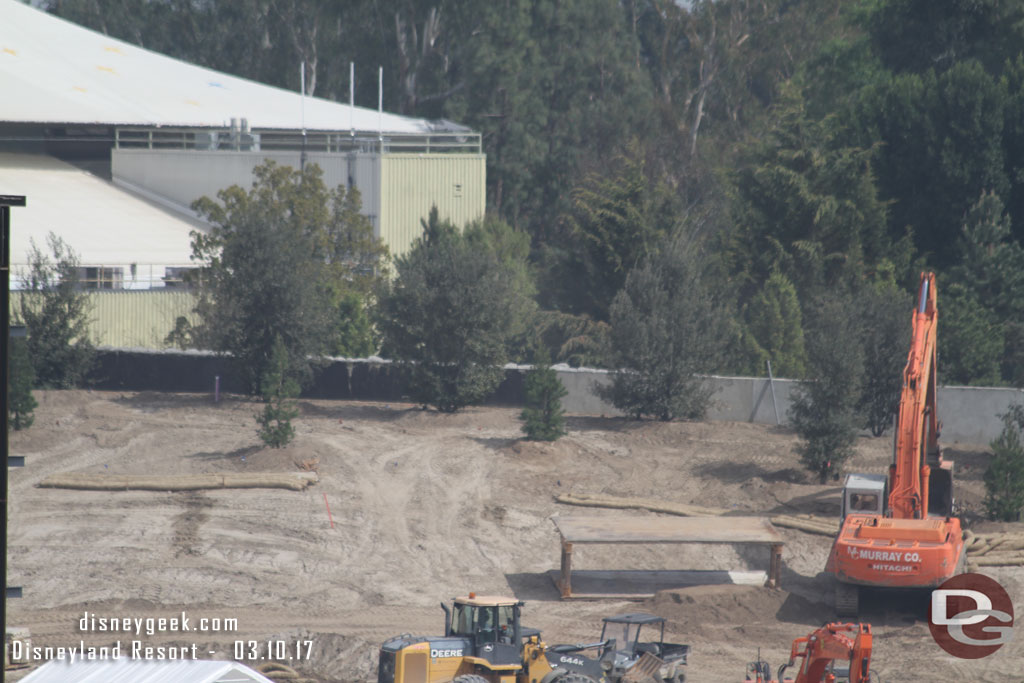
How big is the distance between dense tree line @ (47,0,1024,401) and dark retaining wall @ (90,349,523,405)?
370 centimetres

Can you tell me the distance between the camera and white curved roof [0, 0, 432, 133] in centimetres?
5988

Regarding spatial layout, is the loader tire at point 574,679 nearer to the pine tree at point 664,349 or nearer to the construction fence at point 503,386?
the pine tree at point 664,349

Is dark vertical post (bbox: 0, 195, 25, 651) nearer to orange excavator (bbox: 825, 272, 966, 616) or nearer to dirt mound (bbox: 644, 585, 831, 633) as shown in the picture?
dirt mound (bbox: 644, 585, 831, 633)

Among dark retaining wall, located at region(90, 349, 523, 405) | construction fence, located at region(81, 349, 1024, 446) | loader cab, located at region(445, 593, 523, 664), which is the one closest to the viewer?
loader cab, located at region(445, 593, 523, 664)

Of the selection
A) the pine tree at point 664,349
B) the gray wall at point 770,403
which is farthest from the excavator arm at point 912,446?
the pine tree at point 664,349

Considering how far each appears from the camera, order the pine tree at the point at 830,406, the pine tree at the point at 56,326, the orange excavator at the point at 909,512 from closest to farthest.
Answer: the orange excavator at the point at 909,512, the pine tree at the point at 830,406, the pine tree at the point at 56,326

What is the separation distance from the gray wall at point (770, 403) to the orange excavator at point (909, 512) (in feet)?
25.5

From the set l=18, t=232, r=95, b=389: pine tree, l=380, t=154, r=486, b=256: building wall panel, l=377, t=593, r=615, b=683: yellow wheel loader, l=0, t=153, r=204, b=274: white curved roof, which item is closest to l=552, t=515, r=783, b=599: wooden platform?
l=377, t=593, r=615, b=683: yellow wheel loader

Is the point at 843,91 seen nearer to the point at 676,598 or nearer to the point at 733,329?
the point at 733,329

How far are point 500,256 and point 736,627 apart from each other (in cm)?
2998

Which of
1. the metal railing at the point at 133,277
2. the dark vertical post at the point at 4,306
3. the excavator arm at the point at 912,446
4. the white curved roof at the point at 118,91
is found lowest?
the excavator arm at the point at 912,446

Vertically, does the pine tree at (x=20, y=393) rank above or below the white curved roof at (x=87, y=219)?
below

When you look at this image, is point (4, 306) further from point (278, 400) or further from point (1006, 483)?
point (278, 400)

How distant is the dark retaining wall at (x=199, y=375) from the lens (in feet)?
132
